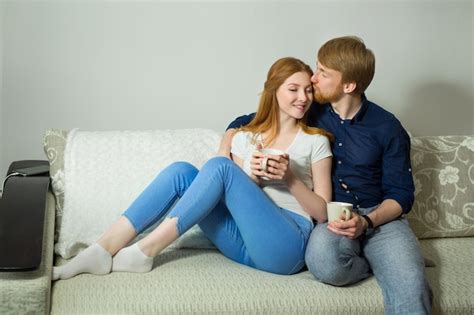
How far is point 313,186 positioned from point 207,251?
1.40ft

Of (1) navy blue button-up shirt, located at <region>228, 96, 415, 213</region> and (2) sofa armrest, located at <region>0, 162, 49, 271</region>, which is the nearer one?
(2) sofa armrest, located at <region>0, 162, 49, 271</region>

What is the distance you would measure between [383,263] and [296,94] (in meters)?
0.60

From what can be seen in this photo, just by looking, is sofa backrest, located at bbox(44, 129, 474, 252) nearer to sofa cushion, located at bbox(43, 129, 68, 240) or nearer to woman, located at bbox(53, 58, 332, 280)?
sofa cushion, located at bbox(43, 129, 68, 240)

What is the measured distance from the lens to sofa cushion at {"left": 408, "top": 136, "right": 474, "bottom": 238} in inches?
85.2

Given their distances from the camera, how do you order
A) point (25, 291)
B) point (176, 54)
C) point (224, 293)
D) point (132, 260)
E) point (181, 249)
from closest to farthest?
point (25, 291), point (224, 293), point (132, 260), point (181, 249), point (176, 54)

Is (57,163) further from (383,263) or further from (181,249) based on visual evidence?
(383,263)

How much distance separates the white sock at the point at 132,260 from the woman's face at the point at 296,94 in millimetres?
662

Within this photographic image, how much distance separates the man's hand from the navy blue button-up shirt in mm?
199

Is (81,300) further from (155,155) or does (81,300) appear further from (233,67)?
(233,67)

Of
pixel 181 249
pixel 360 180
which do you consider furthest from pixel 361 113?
pixel 181 249

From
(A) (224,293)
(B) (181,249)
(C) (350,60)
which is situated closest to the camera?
(A) (224,293)

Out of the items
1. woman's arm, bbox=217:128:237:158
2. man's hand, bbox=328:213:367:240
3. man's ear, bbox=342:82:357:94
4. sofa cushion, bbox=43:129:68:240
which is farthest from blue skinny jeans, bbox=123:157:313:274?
man's ear, bbox=342:82:357:94

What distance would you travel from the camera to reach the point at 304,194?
5.80 feet

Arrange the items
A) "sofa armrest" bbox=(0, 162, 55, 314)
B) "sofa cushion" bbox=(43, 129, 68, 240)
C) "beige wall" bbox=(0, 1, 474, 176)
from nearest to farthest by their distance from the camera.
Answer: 1. "sofa armrest" bbox=(0, 162, 55, 314)
2. "sofa cushion" bbox=(43, 129, 68, 240)
3. "beige wall" bbox=(0, 1, 474, 176)
